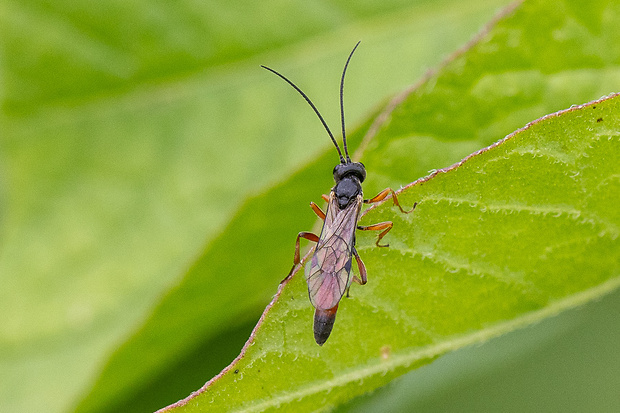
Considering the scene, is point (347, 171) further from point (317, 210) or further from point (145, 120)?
point (145, 120)

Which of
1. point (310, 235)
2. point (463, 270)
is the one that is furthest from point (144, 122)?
point (463, 270)

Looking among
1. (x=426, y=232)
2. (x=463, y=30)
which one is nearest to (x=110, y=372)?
(x=426, y=232)

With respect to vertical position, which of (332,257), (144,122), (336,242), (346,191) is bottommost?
(332,257)

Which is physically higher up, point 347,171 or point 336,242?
point 347,171

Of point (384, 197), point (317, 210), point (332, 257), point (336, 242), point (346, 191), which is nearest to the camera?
point (384, 197)

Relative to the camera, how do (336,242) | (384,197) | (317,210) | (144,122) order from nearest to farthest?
(384,197) < (336,242) < (317,210) < (144,122)

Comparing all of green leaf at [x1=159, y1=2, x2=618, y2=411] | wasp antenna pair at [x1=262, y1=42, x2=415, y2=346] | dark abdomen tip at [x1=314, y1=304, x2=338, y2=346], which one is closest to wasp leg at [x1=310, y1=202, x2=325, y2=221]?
wasp antenna pair at [x1=262, y1=42, x2=415, y2=346]

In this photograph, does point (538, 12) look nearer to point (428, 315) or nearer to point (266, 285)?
point (428, 315)
